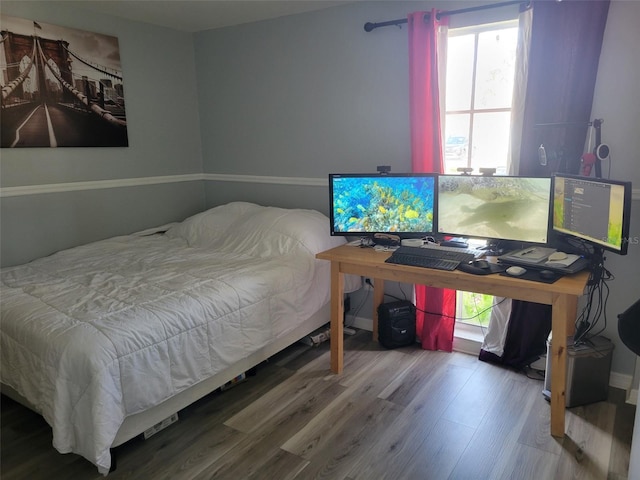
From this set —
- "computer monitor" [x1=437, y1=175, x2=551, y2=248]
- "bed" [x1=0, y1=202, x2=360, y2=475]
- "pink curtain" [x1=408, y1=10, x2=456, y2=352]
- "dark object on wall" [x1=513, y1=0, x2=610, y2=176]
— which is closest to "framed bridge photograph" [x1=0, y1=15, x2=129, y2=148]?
"bed" [x1=0, y1=202, x2=360, y2=475]

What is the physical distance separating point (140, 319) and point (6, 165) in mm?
1661

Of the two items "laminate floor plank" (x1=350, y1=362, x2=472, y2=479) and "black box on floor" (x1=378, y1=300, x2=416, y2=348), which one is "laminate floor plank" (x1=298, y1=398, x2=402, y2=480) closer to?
"laminate floor plank" (x1=350, y1=362, x2=472, y2=479)

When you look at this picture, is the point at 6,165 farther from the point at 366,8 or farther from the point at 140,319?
the point at 366,8

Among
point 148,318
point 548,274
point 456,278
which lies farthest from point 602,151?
point 148,318

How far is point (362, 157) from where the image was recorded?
3207 mm

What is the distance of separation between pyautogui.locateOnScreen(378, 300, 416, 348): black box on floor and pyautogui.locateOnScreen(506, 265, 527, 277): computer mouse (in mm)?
975

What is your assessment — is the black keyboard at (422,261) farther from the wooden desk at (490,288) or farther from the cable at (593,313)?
the cable at (593,313)

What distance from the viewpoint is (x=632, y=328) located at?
1.22 meters

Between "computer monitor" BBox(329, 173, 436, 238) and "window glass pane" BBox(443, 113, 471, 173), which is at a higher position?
"window glass pane" BBox(443, 113, 471, 173)

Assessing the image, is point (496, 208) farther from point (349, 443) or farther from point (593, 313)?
point (349, 443)

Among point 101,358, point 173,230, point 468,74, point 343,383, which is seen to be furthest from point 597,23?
point 173,230

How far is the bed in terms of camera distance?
1.84 metres

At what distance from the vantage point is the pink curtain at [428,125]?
2.75 metres

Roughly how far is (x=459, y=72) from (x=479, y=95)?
20 centimetres
